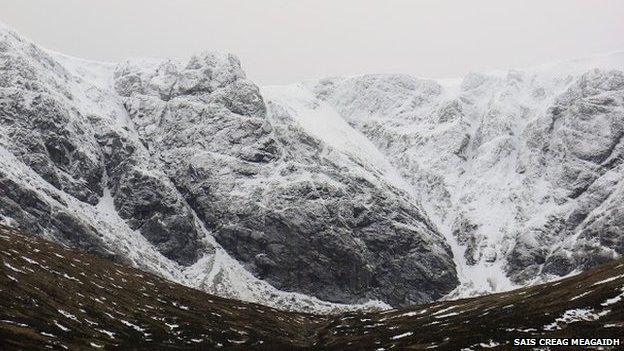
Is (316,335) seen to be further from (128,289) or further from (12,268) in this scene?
(12,268)

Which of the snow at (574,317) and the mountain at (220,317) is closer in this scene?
the mountain at (220,317)

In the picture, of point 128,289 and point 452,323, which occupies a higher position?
point 128,289

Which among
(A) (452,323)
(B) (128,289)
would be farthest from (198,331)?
(A) (452,323)

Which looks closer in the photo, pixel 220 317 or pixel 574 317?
pixel 574 317

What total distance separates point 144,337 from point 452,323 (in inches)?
1458

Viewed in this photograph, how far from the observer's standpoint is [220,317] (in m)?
87.8

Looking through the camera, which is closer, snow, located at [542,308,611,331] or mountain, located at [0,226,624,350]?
mountain, located at [0,226,624,350]

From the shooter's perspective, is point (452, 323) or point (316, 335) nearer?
point (452, 323)

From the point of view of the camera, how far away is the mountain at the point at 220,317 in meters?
56.2

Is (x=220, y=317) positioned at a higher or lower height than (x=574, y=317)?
higher

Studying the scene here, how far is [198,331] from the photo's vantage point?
2908 inches

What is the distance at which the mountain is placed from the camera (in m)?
56.2

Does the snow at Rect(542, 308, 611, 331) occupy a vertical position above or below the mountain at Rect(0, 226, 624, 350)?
below

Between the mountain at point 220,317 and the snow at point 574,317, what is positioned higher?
the mountain at point 220,317
